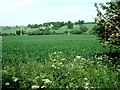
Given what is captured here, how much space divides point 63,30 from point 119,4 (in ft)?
274

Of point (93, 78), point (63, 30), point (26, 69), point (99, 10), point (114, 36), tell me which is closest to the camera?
point (93, 78)

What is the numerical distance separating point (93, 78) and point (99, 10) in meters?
6.33

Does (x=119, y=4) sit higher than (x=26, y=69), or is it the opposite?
(x=119, y=4)

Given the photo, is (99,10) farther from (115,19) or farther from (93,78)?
(93,78)

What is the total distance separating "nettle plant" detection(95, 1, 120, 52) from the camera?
14953mm

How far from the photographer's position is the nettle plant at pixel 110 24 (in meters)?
15.0

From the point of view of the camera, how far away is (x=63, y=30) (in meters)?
99.2

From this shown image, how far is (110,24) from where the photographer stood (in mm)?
15547

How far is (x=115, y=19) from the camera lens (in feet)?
51.0

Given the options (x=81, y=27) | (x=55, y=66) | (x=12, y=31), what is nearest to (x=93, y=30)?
(x=55, y=66)

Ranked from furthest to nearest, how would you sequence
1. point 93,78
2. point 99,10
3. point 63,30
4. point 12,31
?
point 63,30, point 12,31, point 99,10, point 93,78

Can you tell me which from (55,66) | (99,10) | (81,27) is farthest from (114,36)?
(81,27)

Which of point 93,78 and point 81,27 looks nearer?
point 93,78

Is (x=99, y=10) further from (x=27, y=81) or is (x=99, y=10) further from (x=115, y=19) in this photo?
(x=27, y=81)
